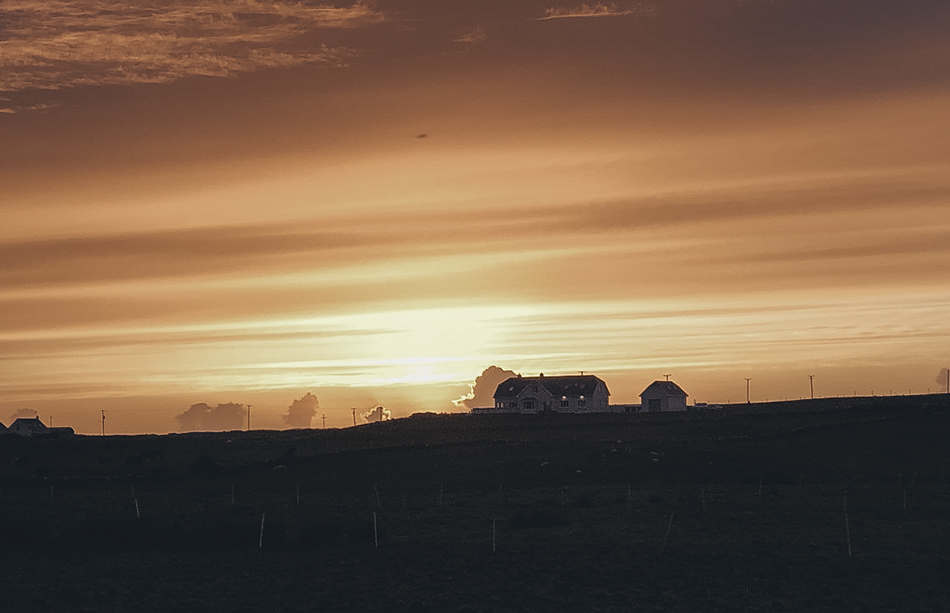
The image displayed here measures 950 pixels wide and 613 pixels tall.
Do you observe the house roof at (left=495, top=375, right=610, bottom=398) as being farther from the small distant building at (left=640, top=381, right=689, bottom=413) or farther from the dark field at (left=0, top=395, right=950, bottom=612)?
the dark field at (left=0, top=395, right=950, bottom=612)

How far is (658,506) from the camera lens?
59625 mm

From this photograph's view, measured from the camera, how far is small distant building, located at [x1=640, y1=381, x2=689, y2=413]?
178 m

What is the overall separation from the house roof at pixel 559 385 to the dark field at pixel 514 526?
7060 centimetres

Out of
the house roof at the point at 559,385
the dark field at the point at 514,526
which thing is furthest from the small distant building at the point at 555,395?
the dark field at the point at 514,526

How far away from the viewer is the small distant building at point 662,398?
584 ft

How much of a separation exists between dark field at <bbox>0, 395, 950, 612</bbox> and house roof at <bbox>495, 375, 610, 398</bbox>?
70.6 m

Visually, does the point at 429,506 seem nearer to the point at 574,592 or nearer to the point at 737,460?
the point at 574,592

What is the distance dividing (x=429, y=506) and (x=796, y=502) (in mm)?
21043

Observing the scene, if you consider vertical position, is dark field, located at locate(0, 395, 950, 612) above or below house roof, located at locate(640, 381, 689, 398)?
below

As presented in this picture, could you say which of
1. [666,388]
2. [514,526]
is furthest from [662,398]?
[514,526]

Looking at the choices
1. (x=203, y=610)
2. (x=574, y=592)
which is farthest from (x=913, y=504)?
(x=203, y=610)

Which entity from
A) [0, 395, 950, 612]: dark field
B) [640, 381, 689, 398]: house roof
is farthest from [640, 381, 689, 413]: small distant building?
[0, 395, 950, 612]: dark field

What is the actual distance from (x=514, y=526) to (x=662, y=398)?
128 metres

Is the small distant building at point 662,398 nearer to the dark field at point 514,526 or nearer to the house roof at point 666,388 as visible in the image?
the house roof at point 666,388
